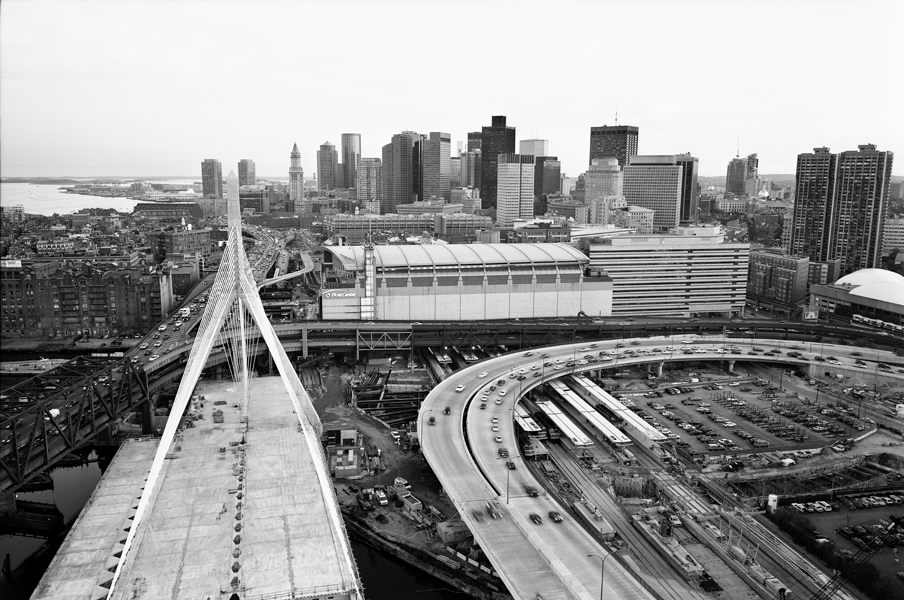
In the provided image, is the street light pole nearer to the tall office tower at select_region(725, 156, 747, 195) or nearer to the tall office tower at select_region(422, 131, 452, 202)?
the tall office tower at select_region(422, 131, 452, 202)

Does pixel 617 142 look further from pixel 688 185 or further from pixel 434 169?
pixel 434 169

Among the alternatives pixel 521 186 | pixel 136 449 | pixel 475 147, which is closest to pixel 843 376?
pixel 136 449

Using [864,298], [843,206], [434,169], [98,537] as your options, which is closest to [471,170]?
[434,169]

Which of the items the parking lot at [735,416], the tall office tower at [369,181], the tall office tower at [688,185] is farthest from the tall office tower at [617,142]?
the parking lot at [735,416]

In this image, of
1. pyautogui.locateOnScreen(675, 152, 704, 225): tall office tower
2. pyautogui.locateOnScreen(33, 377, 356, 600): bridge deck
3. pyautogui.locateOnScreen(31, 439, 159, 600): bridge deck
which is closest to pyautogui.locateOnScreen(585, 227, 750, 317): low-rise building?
pyautogui.locateOnScreen(33, 377, 356, 600): bridge deck

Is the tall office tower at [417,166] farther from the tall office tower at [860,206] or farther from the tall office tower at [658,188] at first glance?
the tall office tower at [860,206]
